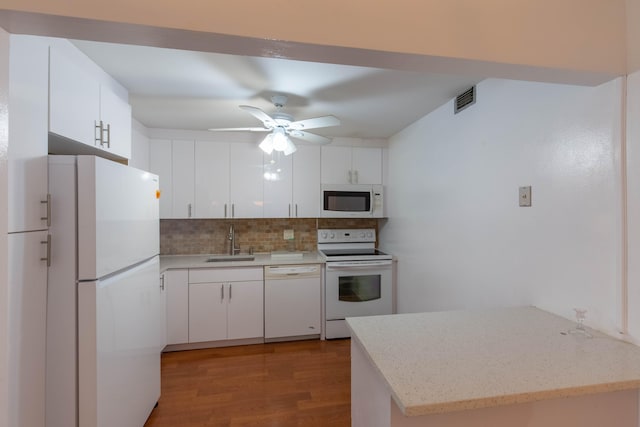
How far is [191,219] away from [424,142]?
8.54 ft

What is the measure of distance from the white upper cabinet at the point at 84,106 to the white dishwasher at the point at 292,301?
68.2 inches

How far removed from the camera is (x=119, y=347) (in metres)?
1.46

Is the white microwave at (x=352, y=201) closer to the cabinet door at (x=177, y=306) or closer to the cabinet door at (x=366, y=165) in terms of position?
the cabinet door at (x=366, y=165)

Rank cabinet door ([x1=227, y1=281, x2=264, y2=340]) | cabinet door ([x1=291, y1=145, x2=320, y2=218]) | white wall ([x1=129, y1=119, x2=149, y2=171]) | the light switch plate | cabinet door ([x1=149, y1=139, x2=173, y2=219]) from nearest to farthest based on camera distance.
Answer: the light switch plate < white wall ([x1=129, y1=119, x2=149, y2=171]) < cabinet door ([x1=227, y1=281, x2=264, y2=340]) < cabinet door ([x1=149, y1=139, x2=173, y2=219]) < cabinet door ([x1=291, y1=145, x2=320, y2=218])

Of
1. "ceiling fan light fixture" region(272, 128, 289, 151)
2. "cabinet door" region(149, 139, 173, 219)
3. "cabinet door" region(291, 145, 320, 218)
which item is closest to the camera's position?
"ceiling fan light fixture" region(272, 128, 289, 151)

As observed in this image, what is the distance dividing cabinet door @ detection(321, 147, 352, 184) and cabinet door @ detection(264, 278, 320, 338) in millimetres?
1179

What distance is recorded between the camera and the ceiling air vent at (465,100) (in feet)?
6.29

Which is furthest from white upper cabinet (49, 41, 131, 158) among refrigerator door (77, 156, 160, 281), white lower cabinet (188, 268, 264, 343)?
white lower cabinet (188, 268, 264, 343)

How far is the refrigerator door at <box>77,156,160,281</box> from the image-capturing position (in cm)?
124

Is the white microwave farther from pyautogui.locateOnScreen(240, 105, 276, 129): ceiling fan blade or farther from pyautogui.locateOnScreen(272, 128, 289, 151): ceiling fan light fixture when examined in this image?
pyautogui.locateOnScreen(240, 105, 276, 129): ceiling fan blade

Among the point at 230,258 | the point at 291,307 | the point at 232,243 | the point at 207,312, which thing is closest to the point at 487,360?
the point at 291,307

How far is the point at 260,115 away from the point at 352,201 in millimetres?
1657

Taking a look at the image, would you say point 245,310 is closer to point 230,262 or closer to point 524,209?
point 230,262

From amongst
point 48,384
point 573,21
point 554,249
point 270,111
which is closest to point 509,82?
point 573,21
